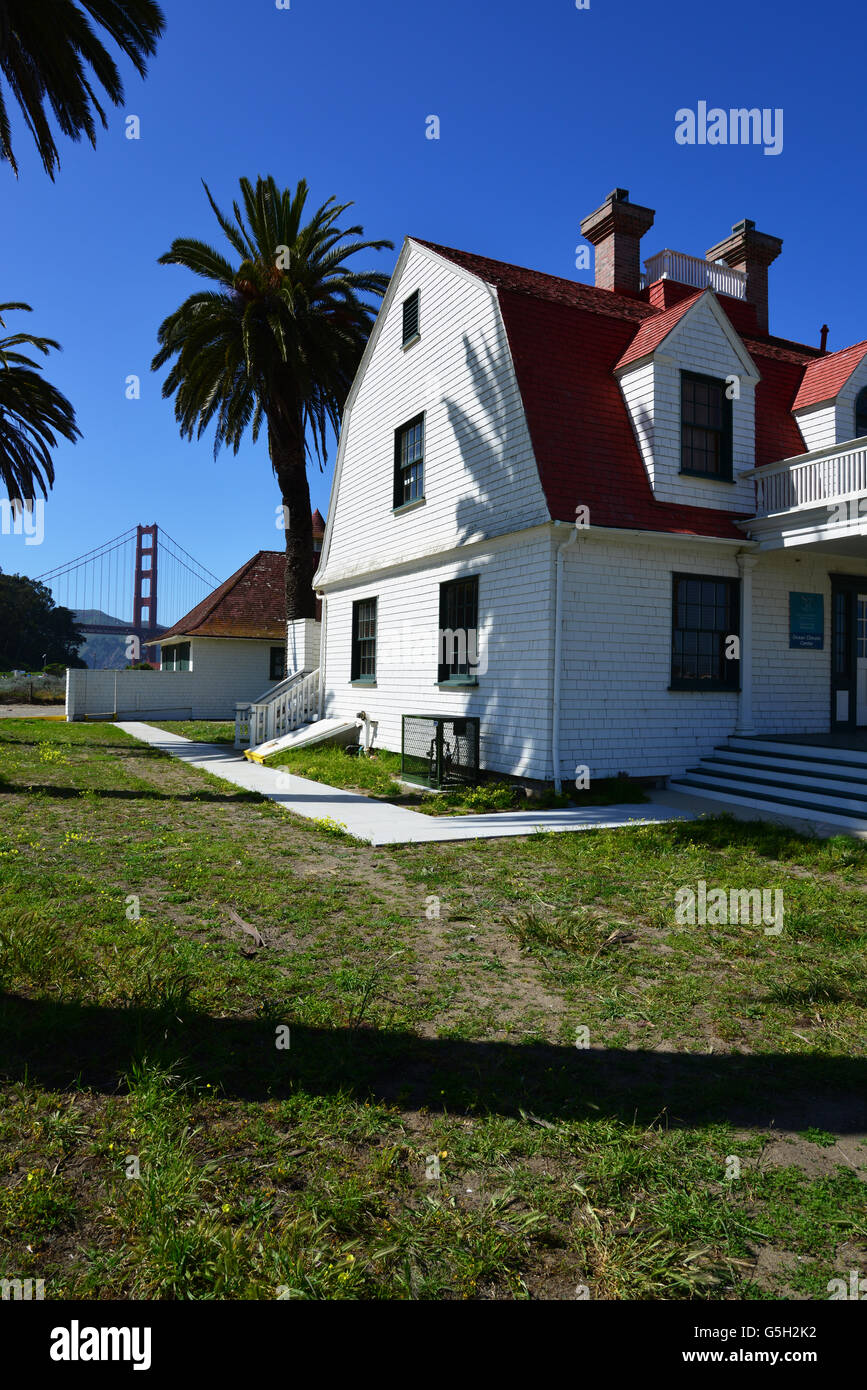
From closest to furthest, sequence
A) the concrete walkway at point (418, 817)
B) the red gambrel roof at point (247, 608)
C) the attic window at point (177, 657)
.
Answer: the concrete walkway at point (418, 817)
the red gambrel roof at point (247, 608)
the attic window at point (177, 657)

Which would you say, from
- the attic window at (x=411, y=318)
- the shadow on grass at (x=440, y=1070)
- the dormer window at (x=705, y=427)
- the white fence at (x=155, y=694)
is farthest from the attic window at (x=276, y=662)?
the shadow on grass at (x=440, y=1070)

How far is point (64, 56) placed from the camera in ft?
42.6

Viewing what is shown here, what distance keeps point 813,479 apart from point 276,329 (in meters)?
13.8

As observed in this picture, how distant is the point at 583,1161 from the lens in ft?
9.64

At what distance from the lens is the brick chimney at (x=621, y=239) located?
1692 cm

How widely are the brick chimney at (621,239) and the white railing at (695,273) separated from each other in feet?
1.35

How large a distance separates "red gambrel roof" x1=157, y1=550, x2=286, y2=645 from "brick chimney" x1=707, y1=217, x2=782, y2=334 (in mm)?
19846

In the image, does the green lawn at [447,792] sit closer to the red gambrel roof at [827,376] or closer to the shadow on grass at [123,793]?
the shadow on grass at [123,793]

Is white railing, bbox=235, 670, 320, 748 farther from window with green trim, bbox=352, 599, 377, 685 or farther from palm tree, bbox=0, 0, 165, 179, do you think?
palm tree, bbox=0, 0, 165, 179

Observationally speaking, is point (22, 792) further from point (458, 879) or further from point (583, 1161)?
point (583, 1161)

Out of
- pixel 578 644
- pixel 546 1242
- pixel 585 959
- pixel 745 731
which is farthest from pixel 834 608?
pixel 546 1242

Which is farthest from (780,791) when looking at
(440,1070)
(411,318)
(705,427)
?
(411,318)

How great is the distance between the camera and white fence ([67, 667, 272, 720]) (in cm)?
3075
